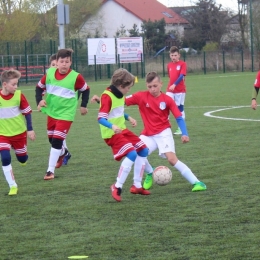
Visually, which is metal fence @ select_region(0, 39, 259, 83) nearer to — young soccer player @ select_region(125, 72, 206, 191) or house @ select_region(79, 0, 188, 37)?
house @ select_region(79, 0, 188, 37)

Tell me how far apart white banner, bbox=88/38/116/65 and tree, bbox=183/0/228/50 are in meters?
23.3

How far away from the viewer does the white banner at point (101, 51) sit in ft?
140

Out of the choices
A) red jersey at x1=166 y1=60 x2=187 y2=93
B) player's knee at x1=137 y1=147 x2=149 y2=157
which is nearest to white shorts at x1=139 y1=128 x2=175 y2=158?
player's knee at x1=137 y1=147 x2=149 y2=157

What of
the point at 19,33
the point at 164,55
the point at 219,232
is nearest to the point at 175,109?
the point at 219,232

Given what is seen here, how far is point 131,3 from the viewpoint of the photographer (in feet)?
272

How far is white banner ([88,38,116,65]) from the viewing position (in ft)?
140

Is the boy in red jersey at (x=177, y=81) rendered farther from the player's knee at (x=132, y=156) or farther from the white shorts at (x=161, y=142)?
the player's knee at (x=132, y=156)

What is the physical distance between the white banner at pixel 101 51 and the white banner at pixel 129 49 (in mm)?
731

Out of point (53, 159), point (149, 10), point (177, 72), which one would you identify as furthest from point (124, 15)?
point (53, 159)

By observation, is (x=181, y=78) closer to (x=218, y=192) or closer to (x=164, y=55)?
(x=218, y=192)

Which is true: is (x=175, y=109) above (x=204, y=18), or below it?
below

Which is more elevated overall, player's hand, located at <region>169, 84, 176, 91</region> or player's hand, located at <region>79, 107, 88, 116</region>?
player's hand, located at <region>169, 84, 176, 91</region>

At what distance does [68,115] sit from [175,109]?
6.53ft

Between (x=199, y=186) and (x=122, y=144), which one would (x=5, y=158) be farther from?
(x=199, y=186)
